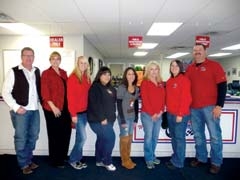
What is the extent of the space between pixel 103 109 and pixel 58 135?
0.73 metres

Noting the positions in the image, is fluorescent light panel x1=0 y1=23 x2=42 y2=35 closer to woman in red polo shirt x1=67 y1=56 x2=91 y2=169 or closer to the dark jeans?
woman in red polo shirt x1=67 y1=56 x2=91 y2=169

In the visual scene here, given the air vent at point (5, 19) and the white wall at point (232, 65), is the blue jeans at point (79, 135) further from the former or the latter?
the white wall at point (232, 65)

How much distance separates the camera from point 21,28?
6.77 meters

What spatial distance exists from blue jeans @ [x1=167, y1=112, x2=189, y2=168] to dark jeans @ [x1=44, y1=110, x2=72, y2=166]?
1421 millimetres

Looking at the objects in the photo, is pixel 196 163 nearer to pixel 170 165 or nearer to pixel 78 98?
pixel 170 165

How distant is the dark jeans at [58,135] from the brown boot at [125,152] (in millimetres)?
758

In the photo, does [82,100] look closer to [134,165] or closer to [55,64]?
[55,64]

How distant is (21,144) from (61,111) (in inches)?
25.9

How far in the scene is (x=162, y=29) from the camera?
6613 millimetres

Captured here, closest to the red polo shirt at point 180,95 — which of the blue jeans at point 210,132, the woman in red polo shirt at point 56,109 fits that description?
the blue jeans at point 210,132

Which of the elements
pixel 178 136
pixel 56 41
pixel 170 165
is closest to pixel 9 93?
pixel 178 136

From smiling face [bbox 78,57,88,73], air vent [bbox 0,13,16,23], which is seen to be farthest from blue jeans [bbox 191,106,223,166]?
air vent [bbox 0,13,16,23]

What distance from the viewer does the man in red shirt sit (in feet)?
10.2

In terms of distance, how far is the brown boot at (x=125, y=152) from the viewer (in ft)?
10.7
